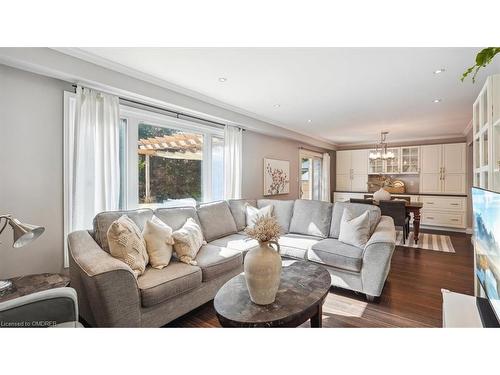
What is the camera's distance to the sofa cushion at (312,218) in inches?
133

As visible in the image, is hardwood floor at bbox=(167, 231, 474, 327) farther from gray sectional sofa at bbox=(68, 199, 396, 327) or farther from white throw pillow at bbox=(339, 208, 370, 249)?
white throw pillow at bbox=(339, 208, 370, 249)

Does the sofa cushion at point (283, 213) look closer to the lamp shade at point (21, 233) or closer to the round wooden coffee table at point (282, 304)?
the round wooden coffee table at point (282, 304)

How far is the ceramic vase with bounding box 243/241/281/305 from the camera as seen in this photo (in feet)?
4.80

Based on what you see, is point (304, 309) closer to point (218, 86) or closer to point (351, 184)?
point (218, 86)

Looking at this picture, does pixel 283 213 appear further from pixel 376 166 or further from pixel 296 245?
pixel 376 166

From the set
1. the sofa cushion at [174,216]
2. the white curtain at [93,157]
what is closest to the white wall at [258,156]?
the sofa cushion at [174,216]

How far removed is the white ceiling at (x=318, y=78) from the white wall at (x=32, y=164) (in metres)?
0.53

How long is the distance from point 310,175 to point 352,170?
5.23 ft

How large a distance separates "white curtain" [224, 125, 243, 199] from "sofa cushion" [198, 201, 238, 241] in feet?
1.55

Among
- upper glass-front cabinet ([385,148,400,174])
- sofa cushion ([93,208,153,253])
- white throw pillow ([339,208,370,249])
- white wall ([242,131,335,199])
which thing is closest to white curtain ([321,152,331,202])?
upper glass-front cabinet ([385,148,400,174])

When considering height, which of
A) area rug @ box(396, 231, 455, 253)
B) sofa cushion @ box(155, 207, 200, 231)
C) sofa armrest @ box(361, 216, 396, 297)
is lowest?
area rug @ box(396, 231, 455, 253)
